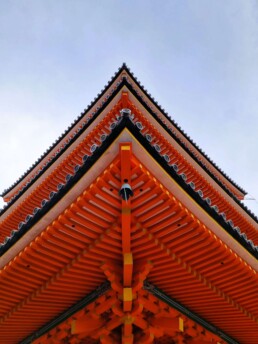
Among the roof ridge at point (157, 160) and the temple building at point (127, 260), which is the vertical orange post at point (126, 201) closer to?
the temple building at point (127, 260)

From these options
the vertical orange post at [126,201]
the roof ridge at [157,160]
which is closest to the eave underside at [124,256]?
the vertical orange post at [126,201]

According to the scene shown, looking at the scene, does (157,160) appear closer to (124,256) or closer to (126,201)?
(126,201)

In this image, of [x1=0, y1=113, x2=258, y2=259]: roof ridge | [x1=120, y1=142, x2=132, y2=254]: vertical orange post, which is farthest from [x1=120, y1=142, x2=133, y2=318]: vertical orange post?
[x1=0, y1=113, x2=258, y2=259]: roof ridge

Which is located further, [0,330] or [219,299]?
[0,330]

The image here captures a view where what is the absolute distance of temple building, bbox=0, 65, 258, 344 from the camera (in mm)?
4215

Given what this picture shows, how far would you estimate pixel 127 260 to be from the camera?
4578 millimetres

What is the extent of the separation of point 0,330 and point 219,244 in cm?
466

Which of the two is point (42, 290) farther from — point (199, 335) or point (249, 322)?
point (249, 322)

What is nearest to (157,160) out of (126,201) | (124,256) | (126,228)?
(126,201)

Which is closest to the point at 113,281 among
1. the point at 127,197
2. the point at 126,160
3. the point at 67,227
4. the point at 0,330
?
the point at 67,227

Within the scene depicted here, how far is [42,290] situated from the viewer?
5.16m

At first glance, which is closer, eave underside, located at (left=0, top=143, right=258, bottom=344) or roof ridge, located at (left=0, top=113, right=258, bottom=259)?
roof ridge, located at (left=0, top=113, right=258, bottom=259)

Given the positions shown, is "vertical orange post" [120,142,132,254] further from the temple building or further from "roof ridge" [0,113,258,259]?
"roof ridge" [0,113,258,259]

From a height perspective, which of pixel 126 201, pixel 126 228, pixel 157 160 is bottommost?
pixel 126 228
